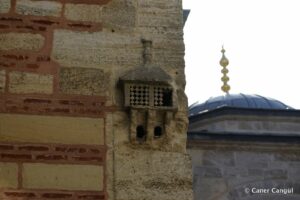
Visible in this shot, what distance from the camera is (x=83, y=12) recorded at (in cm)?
486

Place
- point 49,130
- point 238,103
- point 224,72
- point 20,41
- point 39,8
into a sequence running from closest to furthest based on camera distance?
point 49,130, point 20,41, point 39,8, point 238,103, point 224,72

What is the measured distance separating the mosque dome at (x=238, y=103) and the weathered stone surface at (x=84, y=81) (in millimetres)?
11590

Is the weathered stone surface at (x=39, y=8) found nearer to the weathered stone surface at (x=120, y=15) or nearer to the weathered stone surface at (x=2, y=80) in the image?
the weathered stone surface at (x=120, y=15)

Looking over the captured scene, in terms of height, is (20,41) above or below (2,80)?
above

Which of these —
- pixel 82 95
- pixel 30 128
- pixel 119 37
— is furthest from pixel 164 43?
pixel 30 128

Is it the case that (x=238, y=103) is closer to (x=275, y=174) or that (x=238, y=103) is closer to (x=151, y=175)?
(x=275, y=174)

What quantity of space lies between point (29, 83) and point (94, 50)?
0.47 m

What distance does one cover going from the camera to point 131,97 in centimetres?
464

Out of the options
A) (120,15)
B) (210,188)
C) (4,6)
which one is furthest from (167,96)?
(210,188)

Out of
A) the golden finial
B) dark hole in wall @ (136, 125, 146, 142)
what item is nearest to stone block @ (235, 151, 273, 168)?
the golden finial

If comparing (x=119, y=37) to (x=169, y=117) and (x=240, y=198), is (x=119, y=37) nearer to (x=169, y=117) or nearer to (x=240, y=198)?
(x=169, y=117)

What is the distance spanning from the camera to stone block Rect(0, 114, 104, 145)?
14.7 feet

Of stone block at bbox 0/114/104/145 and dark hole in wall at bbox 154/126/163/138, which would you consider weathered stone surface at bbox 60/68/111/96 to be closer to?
stone block at bbox 0/114/104/145

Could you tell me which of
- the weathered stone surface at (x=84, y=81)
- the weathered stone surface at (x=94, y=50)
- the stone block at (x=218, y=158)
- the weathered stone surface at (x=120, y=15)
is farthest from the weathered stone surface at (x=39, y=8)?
the stone block at (x=218, y=158)
